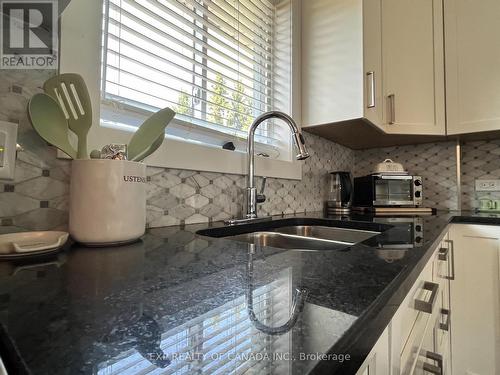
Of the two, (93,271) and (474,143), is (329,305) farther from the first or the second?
(474,143)

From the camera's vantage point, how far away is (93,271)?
16.2 inches

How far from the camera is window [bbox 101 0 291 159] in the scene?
86cm

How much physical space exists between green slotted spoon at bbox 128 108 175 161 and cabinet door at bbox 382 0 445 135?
136 cm

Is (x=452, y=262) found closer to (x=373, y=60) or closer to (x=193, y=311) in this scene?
(x=373, y=60)

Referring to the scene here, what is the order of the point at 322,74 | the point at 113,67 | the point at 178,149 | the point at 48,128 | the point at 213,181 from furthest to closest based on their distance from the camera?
the point at 322,74 < the point at 213,181 < the point at 178,149 < the point at 113,67 < the point at 48,128

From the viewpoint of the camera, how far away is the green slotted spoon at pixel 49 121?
56 centimetres

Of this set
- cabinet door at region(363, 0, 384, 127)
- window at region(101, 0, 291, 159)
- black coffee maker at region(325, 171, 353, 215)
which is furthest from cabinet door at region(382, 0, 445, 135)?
window at region(101, 0, 291, 159)

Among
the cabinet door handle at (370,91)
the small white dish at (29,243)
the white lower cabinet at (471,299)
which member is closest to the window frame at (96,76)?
the small white dish at (29,243)

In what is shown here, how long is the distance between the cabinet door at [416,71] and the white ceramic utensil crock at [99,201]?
1.54 meters

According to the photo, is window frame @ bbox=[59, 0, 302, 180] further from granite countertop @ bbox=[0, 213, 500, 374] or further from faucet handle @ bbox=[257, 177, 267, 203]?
granite countertop @ bbox=[0, 213, 500, 374]

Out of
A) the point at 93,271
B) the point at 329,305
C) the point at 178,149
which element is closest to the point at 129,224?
the point at 93,271

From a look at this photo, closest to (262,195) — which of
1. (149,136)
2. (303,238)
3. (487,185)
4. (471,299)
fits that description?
(303,238)

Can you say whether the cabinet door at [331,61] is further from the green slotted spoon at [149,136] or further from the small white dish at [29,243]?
the small white dish at [29,243]

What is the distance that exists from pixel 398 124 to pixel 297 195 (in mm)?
772
